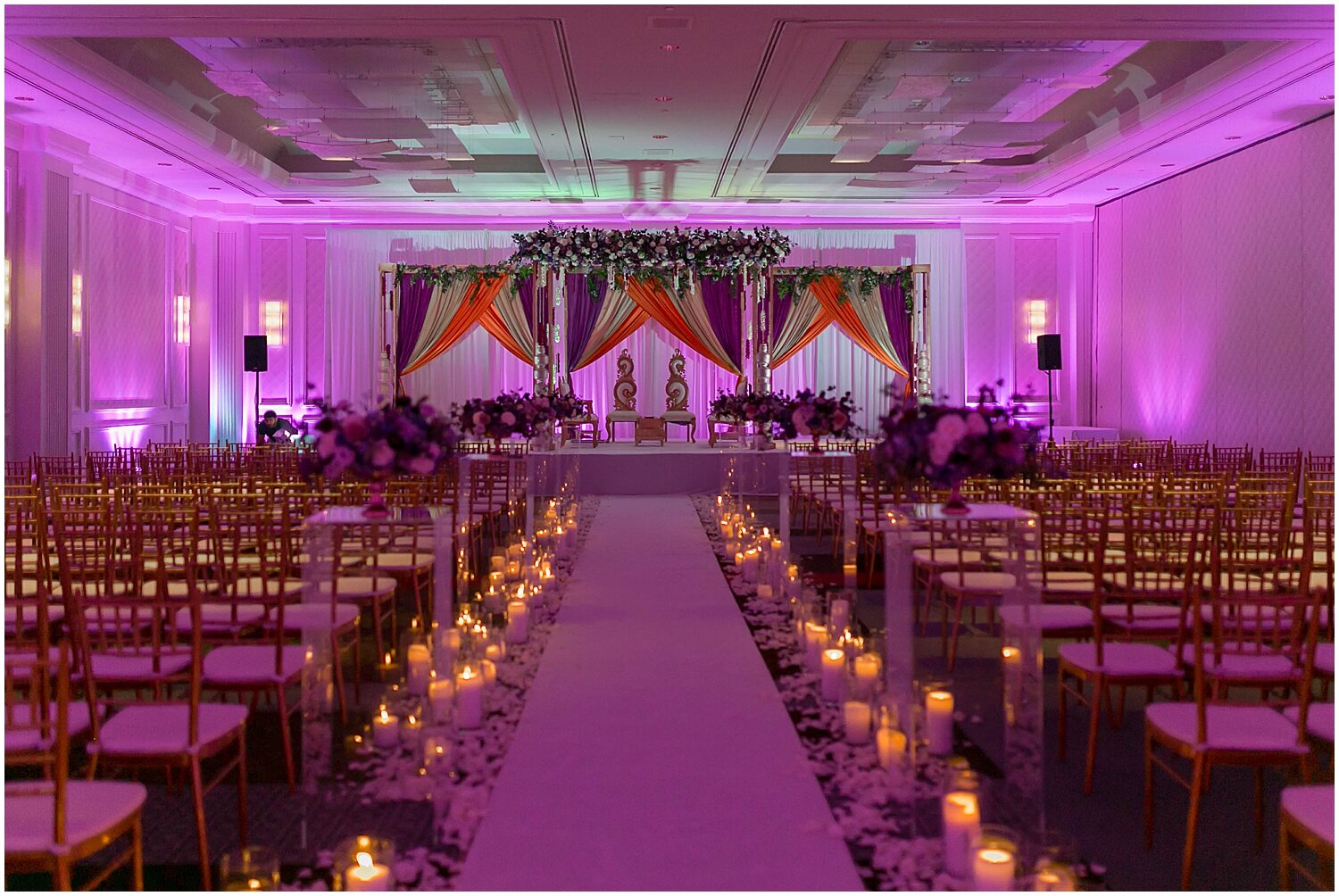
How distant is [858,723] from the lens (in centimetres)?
381

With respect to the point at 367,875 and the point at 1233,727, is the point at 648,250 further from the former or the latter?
the point at 367,875

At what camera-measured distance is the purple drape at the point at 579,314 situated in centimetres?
1562

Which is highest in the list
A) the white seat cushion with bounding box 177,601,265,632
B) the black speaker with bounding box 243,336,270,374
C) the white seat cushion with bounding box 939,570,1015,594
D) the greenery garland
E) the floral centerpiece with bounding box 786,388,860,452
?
the greenery garland

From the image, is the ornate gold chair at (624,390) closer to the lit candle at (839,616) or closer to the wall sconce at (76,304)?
the wall sconce at (76,304)

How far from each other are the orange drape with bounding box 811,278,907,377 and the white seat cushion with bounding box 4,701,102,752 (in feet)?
43.9

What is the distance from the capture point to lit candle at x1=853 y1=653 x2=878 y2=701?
14.3 ft

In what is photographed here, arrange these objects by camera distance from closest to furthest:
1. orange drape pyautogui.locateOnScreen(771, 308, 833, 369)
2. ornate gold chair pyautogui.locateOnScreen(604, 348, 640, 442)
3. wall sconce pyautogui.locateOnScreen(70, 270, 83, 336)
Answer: wall sconce pyautogui.locateOnScreen(70, 270, 83, 336) < ornate gold chair pyautogui.locateOnScreen(604, 348, 640, 442) < orange drape pyautogui.locateOnScreen(771, 308, 833, 369)

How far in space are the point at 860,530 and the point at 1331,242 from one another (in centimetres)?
609

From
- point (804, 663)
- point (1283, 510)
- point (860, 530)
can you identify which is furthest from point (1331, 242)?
point (804, 663)

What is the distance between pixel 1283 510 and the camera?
4.79 meters

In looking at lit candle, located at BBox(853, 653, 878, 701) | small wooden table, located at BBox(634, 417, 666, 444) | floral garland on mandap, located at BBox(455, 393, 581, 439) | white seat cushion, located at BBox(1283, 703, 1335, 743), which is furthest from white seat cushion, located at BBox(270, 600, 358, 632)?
small wooden table, located at BBox(634, 417, 666, 444)

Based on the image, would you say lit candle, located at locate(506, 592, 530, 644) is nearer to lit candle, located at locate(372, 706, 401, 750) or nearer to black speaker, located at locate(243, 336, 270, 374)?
lit candle, located at locate(372, 706, 401, 750)

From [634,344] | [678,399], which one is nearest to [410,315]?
[634,344]

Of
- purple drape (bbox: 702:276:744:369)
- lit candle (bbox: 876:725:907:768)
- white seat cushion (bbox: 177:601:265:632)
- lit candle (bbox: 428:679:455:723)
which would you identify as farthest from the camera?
purple drape (bbox: 702:276:744:369)
